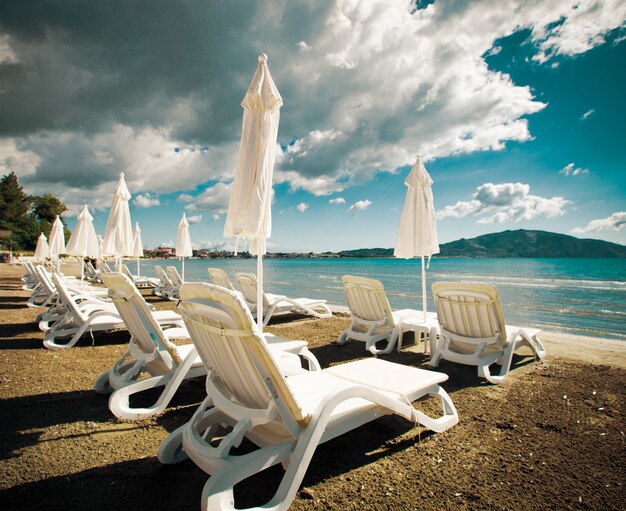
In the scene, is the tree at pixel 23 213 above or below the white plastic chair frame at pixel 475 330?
above

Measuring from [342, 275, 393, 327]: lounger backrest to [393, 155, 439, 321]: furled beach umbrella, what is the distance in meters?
0.95

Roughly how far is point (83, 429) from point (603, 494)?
4014 mm

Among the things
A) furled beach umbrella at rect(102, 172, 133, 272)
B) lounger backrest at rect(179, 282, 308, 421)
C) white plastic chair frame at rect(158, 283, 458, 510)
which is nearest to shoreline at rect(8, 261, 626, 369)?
white plastic chair frame at rect(158, 283, 458, 510)

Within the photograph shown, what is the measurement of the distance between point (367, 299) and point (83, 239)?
10284 mm

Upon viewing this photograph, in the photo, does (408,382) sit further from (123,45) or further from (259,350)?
(123,45)

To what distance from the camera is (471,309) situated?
4.33 meters

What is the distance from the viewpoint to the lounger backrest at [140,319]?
A: 328 centimetres

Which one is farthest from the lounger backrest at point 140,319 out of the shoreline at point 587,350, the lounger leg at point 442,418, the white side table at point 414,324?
the shoreline at point 587,350

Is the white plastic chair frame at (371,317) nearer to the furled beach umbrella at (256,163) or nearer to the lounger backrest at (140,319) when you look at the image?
the furled beach umbrella at (256,163)

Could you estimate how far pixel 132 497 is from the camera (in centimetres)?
193

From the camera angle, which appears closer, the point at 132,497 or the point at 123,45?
the point at 132,497

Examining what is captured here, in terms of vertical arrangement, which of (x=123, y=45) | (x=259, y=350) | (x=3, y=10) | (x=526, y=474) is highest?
(x=3, y=10)

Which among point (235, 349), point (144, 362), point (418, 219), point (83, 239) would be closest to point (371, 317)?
point (418, 219)

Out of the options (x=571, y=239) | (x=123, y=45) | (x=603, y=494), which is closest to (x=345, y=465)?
(x=603, y=494)
